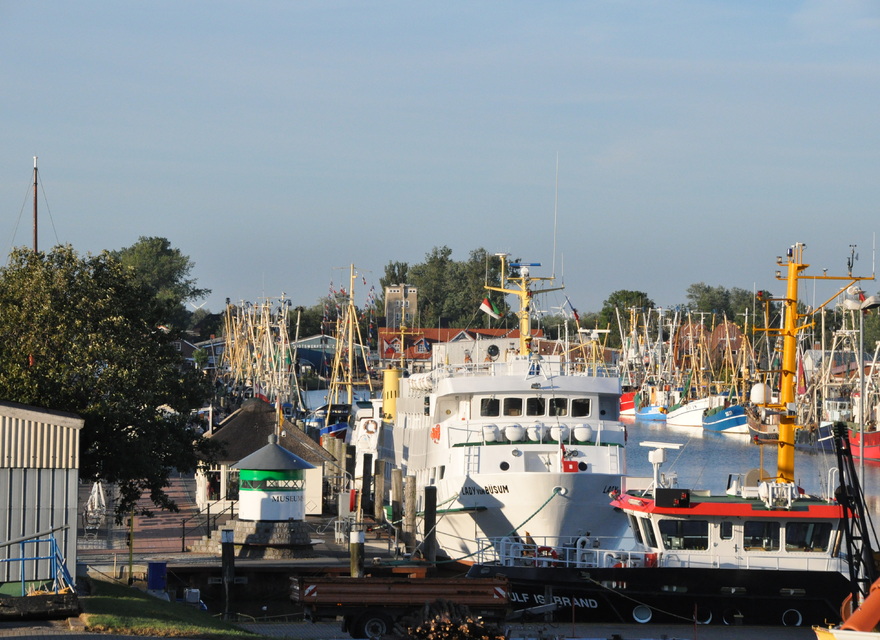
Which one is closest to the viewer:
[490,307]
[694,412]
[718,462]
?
[490,307]

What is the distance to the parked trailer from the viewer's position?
79.7ft

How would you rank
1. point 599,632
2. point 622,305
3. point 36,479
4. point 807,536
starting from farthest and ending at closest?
point 622,305
point 807,536
point 599,632
point 36,479

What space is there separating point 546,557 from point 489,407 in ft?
23.7

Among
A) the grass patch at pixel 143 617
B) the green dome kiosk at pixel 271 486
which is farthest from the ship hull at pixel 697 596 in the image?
the grass patch at pixel 143 617

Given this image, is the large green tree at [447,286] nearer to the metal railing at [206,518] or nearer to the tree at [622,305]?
the tree at [622,305]

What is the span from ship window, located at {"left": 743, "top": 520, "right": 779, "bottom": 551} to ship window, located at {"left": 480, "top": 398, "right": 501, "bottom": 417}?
32.9 ft

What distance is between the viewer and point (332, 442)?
5922cm

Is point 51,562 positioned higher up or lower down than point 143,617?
higher up

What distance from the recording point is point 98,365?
28781 millimetres

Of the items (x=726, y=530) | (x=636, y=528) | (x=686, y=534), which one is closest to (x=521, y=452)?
(x=636, y=528)

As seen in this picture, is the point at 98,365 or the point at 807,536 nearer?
the point at 807,536

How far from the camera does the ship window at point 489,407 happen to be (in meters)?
36.0

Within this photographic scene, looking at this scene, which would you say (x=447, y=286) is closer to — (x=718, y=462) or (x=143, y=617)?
(x=718, y=462)

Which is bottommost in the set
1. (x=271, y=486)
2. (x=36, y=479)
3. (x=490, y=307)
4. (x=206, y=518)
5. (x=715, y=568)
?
(x=715, y=568)
